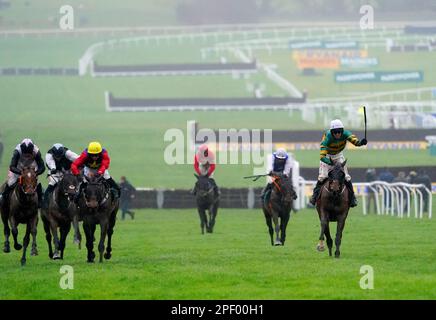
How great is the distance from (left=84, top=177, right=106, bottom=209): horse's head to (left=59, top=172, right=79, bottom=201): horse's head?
1.80 ft

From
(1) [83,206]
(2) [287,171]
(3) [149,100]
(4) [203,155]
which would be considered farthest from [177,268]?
(3) [149,100]

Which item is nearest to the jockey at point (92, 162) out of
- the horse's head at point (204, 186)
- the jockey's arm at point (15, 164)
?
the jockey's arm at point (15, 164)

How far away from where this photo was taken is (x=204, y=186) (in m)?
27.0

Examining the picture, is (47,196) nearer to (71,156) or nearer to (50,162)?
(50,162)

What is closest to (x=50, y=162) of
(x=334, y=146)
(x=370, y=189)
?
(x=334, y=146)

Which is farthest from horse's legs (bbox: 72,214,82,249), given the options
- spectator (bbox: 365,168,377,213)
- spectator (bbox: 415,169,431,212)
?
spectator (bbox: 365,168,377,213)

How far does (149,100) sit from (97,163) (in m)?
43.2

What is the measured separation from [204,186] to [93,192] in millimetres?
8295

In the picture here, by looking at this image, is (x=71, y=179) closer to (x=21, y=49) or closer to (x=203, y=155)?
(x=203, y=155)

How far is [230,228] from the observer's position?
27.9m

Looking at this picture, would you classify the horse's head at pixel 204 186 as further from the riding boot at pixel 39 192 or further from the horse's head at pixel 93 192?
the horse's head at pixel 93 192

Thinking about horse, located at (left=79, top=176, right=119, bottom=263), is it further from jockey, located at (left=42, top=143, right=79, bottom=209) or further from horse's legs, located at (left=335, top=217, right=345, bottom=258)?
horse's legs, located at (left=335, top=217, right=345, bottom=258)

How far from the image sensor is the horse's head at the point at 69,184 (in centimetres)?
1938

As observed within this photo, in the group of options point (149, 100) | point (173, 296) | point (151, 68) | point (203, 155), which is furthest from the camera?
point (151, 68)
